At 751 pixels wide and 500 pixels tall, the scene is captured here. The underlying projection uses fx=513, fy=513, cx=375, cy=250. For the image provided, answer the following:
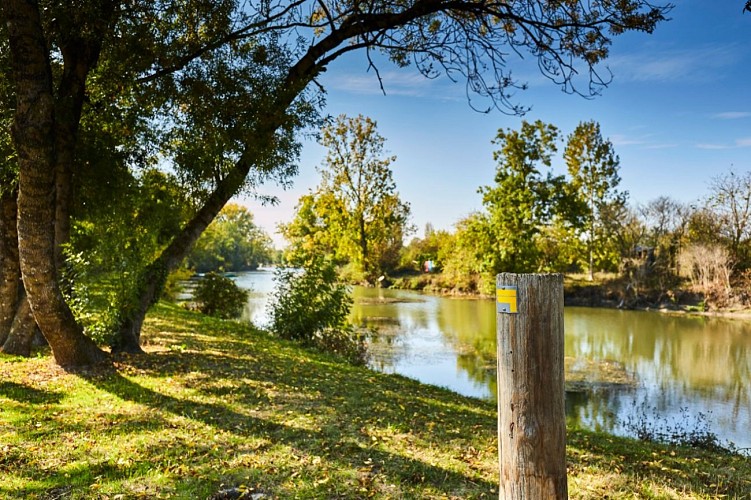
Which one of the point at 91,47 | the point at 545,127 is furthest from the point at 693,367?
the point at 545,127

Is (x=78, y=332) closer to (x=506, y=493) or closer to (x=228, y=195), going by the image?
(x=228, y=195)

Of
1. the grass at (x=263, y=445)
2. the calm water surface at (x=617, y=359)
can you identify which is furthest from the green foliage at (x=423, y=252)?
the grass at (x=263, y=445)

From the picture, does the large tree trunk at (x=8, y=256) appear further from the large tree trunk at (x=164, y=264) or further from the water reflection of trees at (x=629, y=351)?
the water reflection of trees at (x=629, y=351)

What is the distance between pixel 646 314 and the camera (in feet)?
76.0

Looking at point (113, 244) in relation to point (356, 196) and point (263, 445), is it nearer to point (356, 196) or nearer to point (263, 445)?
point (263, 445)

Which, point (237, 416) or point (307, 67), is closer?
point (237, 416)

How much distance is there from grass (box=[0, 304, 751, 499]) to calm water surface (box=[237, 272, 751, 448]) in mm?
3472

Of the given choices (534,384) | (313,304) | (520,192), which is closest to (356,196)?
(520,192)

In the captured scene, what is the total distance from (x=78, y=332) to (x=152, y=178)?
593cm

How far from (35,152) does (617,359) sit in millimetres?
13557

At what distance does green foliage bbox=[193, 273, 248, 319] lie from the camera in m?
17.6

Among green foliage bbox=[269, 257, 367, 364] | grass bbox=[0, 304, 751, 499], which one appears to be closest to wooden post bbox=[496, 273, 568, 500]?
grass bbox=[0, 304, 751, 499]

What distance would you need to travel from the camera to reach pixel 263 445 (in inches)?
175

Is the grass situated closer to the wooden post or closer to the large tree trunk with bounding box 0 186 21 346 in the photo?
the large tree trunk with bounding box 0 186 21 346
